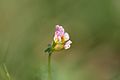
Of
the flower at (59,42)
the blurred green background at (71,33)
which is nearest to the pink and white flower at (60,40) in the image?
the flower at (59,42)

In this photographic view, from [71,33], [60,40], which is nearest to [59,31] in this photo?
[60,40]

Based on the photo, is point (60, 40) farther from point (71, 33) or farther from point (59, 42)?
point (71, 33)

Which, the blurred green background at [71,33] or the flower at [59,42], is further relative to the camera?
the blurred green background at [71,33]

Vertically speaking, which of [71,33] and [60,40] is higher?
[71,33]

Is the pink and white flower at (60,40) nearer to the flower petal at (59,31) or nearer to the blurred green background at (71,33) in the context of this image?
the flower petal at (59,31)

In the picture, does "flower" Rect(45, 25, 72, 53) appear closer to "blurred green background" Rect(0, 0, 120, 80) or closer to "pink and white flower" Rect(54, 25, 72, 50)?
"pink and white flower" Rect(54, 25, 72, 50)

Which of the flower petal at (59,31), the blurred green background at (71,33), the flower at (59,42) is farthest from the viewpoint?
the blurred green background at (71,33)

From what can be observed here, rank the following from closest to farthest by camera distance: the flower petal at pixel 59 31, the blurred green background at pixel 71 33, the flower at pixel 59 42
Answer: the flower at pixel 59 42 → the flower petal at pixel 59 31 → the blurred green background at pixel 71 33

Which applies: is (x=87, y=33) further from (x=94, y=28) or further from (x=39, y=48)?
(x=39, y=48)
